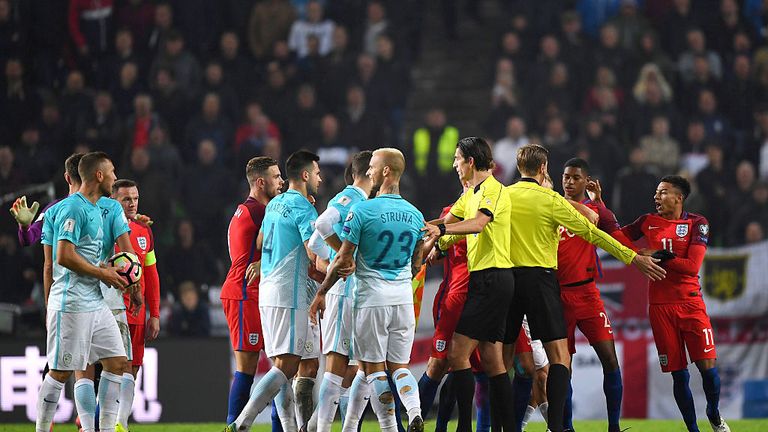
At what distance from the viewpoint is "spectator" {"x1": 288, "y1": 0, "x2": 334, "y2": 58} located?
15.8 meters

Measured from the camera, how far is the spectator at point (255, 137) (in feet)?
47.2

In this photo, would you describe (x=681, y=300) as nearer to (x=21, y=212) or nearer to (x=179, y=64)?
(x=21, y=212)

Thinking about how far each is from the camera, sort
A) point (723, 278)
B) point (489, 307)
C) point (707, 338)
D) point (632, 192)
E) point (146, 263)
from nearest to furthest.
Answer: point (489, 307) < point (707, 338) < point (146, 263) < point (723, 278) < point (632, 192)

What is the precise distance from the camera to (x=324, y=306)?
7027 mm

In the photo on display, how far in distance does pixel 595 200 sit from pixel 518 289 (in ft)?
4.44

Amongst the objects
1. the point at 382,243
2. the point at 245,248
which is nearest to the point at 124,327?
the point at 245,248

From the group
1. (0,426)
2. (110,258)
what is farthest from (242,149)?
(110,258)

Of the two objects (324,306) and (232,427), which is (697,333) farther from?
(232,427)

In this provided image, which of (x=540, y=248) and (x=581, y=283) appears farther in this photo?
(x=581, y=283)

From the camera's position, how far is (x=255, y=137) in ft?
48.1

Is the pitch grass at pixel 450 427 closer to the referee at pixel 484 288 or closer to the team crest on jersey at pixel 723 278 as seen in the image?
the referee at pixel 484 288

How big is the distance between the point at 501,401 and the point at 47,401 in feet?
9.31

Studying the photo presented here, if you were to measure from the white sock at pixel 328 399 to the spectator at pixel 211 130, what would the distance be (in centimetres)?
810

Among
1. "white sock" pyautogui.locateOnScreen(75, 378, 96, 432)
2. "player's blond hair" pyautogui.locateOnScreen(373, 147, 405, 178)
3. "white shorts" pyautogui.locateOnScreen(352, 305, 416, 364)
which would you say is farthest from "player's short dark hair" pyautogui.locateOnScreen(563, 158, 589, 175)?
"white sock" pyautogui.locateOnScreen(75, 378, 96, 432)
